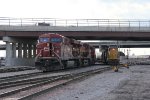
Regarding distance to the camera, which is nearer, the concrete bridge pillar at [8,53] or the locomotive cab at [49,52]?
the locomotive cab at [49,52]

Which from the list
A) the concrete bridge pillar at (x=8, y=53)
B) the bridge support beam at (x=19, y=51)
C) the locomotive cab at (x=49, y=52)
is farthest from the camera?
the bridge support beam at (x=19, y=51)

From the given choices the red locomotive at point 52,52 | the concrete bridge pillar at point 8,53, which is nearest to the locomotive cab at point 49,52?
the red locomotive at point 52,52

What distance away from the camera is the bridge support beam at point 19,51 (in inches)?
2390

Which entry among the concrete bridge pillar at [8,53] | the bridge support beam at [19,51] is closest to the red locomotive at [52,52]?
the concrete bridge pillar at [8,53]

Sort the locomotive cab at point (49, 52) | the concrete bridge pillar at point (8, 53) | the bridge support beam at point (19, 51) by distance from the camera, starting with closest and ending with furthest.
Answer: the locomotive cab at point (49, 52) < the concrete bridge pillar at point (8, 53) < the bridge support beam at point (19, 51)

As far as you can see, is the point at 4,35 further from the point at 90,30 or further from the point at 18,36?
the point at 90,30

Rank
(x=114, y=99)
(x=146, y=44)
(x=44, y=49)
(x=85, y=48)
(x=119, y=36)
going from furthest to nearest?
(x=146, y=44) < (x=119, y=36) < (x=85, y=48) < (x=44, y=49) < (x=114, y=99)

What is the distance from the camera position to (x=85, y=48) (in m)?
56.2

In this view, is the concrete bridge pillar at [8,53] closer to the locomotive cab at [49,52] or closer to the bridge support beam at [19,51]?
the bridge support beam at [19,51]

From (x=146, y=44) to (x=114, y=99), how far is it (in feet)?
352

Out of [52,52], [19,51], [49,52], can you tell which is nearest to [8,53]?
[19,51]

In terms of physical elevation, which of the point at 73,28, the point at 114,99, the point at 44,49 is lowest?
the point at 114,99

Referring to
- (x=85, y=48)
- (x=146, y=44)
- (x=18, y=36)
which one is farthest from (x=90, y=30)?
(x=146, y=44)

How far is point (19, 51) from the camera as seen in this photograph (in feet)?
223
